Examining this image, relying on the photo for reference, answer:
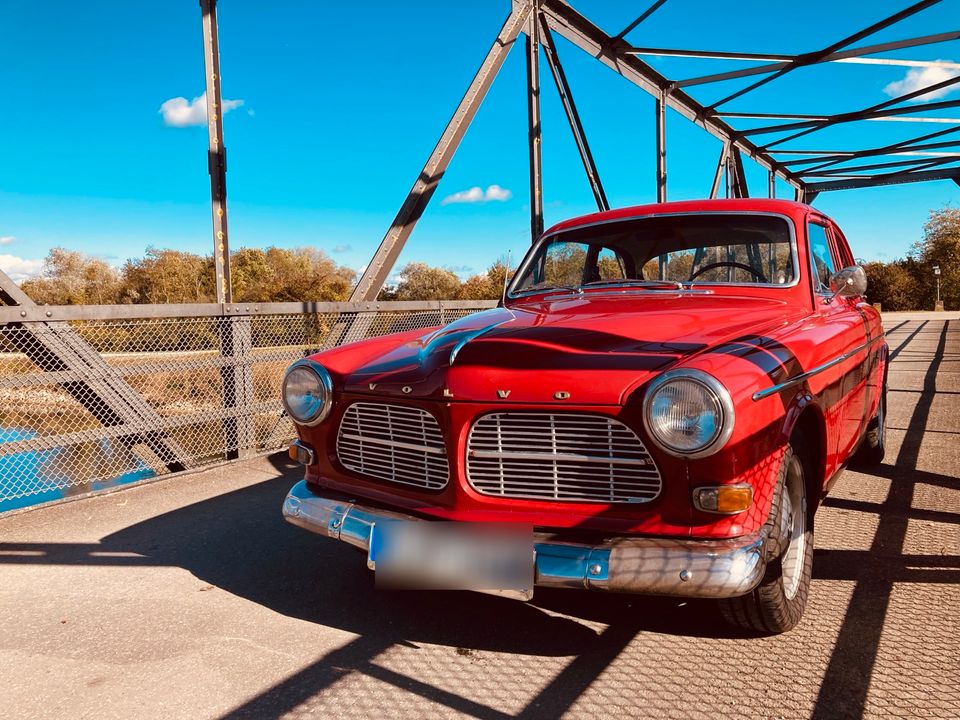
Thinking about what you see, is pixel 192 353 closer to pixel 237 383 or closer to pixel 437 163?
pixel 237 383

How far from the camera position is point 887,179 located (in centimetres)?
2005

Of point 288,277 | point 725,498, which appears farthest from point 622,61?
point 288,277

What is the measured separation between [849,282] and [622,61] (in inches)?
322

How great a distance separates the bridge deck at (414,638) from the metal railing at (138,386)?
614 mm

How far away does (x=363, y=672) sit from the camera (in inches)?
94.0

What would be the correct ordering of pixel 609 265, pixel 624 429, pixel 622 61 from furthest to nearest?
pixel 622 61
pixel 609 265
pixel 624 429

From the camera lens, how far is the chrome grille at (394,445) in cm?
259

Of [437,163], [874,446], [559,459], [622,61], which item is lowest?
[874,446]

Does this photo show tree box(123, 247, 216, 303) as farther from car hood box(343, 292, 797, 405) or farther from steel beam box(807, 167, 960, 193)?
car hood box(343, 292, 797, 405)

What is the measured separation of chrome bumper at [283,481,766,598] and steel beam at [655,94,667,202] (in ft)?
35.2

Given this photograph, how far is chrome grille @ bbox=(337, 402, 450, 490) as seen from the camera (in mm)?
2586

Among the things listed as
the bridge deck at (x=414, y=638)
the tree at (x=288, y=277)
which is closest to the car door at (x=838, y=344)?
the bridge deck at (x=414, y=638)

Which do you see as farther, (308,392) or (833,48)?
(833,48)

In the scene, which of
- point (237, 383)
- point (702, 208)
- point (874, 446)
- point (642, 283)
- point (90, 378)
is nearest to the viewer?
point (642, 283)
